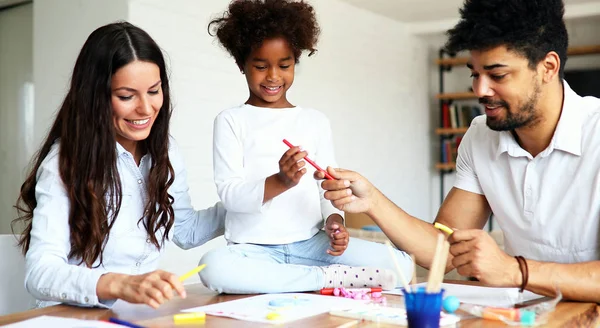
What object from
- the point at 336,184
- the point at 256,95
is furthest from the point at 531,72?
the point at 256,95

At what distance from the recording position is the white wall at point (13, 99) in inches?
200

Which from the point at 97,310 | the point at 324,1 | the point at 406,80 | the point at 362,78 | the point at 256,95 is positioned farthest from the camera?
the point at 406,80

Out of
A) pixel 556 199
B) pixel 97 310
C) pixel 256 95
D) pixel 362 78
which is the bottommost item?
pixel 97 310

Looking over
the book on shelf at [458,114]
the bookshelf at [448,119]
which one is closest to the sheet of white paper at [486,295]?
the bookshelf at [448,119]

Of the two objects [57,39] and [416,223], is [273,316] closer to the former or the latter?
[416,223]

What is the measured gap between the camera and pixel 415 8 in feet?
21.9

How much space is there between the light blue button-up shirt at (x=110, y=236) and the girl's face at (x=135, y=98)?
64 millimetres

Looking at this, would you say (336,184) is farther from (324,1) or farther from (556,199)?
(324,1)

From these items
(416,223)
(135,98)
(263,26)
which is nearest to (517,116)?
(416,223)

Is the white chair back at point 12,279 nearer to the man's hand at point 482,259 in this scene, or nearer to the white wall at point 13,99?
the man's hand at point 482,259

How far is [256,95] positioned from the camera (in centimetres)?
226

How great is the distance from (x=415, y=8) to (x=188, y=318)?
5.83 m

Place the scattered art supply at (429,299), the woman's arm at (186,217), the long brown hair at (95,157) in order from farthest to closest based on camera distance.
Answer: the woman's arm at (186,217)
the long brown hair at (95,157)
the scattered art supply at (429,299)

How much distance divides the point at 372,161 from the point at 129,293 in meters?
5.55
